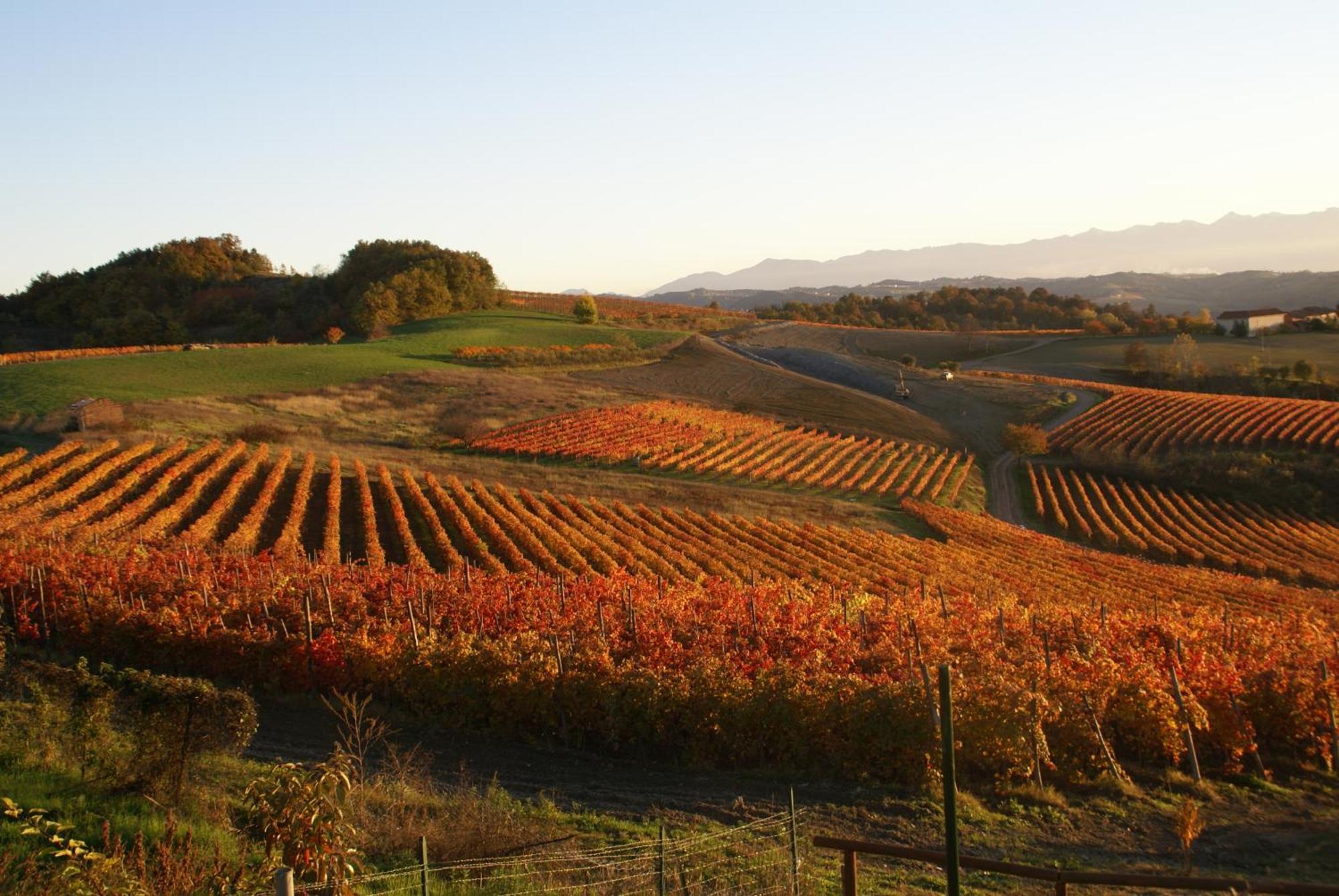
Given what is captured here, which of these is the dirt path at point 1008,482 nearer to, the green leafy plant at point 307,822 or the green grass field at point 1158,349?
the green grass field at point 1158,349

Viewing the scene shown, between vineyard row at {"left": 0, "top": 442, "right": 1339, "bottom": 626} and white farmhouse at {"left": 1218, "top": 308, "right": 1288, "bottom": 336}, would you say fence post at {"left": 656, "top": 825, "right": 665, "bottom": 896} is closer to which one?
vineyard row at {"left": 0, "top": 442, "right": 1339, "bottom": 626}

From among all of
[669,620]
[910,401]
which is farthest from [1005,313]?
[669,620]

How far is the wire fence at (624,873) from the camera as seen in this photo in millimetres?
7703

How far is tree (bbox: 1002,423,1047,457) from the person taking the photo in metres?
57.6

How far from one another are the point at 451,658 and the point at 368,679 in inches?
57.5

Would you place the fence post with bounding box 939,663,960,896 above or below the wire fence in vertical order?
above

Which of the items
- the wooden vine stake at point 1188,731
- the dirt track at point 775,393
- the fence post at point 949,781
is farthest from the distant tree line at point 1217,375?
the fence post at point 949,781

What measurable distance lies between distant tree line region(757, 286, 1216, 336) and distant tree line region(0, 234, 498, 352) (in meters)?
43.4

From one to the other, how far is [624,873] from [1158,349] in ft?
298

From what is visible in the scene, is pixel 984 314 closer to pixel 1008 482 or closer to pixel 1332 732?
pixel 1008 482

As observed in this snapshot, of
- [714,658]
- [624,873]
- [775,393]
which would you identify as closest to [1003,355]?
[775,393]

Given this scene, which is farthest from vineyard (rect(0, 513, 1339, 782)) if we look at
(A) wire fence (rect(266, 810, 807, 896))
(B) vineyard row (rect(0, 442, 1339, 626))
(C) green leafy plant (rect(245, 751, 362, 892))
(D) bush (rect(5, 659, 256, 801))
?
(C) green leafy plant (rect(245, 751, 362, 892))

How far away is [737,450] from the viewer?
49.6m

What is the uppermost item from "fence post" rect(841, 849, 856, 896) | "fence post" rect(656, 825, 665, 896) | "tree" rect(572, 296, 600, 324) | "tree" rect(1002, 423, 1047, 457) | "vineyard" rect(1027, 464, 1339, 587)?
"tree" rect(572, 296, 600, 324)
